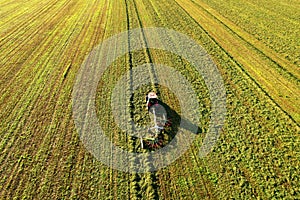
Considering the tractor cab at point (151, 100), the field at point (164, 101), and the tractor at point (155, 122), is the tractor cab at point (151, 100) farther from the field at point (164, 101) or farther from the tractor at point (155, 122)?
the field at point (164, 101)

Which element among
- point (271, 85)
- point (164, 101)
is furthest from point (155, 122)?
point (271, 85)

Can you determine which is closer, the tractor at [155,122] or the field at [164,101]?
the field at [164,101]

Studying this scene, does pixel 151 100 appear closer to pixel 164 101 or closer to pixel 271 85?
pixel 164 101

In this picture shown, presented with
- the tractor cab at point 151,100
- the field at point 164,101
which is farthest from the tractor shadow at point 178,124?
the tractor cab at point 151,100

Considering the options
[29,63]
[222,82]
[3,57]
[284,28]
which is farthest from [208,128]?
[3,57]

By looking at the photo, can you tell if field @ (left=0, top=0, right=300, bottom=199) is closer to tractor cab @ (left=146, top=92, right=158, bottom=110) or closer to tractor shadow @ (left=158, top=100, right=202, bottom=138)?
tractor shadow @ (left=158, top=100, right=202, bottom=138)

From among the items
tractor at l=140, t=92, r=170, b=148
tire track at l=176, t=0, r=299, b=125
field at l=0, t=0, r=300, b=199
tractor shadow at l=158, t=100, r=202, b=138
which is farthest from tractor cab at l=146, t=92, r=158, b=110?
tire track at l=176, t=0, r=299, b=125

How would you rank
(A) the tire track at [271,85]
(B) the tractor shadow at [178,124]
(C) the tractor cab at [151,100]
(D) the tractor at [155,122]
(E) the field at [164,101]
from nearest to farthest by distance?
1. (E) the field at [164,101]
2. (D) the tractor at [155,122]
3. (B) the tractor shadow at [178,124]
4. (C) the tractor cab at [151,100]
5. (A) the tire track at [271,85]

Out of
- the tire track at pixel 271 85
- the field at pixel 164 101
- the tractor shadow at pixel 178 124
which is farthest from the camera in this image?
the tire track at pixel 271 85
